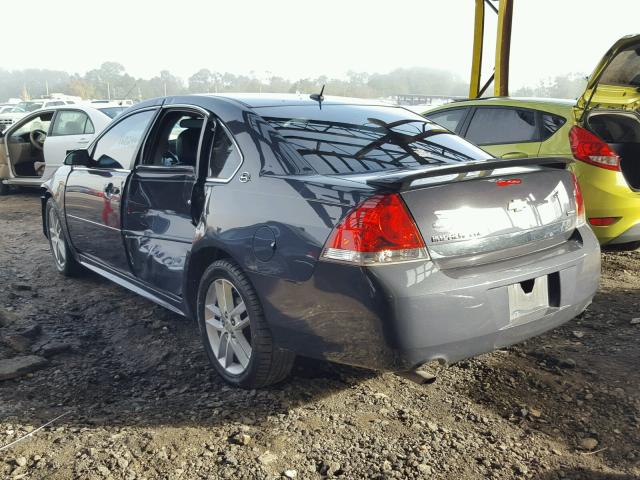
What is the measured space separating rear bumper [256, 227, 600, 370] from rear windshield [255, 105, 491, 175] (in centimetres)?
62

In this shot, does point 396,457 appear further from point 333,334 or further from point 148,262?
point 148,262

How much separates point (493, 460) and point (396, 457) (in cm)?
39

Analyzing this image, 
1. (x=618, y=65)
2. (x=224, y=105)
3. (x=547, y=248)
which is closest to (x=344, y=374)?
(x=547, y=248)

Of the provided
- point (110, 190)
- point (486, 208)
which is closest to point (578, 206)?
point (486, 208)

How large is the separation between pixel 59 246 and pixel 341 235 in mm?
3655

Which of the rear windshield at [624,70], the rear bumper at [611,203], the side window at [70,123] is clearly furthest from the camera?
the side window at [70,123]

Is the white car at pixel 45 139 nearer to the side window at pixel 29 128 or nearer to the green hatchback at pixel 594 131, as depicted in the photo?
the side window at pixel 29 128

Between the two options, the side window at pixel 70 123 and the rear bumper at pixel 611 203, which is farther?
the side window at pixel 70 123

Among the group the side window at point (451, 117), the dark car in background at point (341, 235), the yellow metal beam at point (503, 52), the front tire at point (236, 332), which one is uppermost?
the yellow metal beam at point (503, 52)

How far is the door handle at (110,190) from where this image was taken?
164 inches

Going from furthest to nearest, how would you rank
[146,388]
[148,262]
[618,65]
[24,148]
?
[24,148], [618,65], [148,262], [146,388]

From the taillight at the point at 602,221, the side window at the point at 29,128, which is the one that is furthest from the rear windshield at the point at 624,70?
the side window at the point at 29,128

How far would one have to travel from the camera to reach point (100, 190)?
4367 millimetres

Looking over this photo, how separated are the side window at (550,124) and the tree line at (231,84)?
15.9 meters
